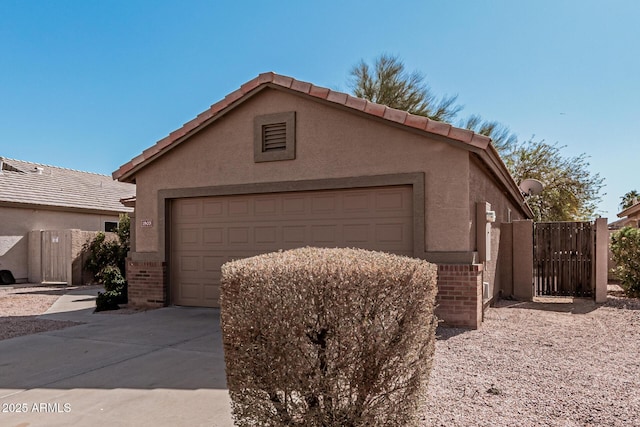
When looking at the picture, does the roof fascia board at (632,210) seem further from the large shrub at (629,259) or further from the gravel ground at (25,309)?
the gravel ground at (25,309)

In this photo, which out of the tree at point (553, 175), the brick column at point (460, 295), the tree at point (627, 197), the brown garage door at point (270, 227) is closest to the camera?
the brick column at point (460, 295)

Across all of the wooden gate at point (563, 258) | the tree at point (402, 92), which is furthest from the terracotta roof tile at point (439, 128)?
the tree at point (402, 92)

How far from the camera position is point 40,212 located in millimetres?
18172

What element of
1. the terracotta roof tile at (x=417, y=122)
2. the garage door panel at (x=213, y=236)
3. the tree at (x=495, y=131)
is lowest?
the garage door panel at (x=213, y=236)

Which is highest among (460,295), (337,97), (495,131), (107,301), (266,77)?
(495,131)

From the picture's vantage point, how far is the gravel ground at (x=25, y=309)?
26.3 feet

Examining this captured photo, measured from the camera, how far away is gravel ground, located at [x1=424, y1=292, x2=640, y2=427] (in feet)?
12.6

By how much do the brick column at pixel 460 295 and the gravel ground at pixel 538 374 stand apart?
0.90ft

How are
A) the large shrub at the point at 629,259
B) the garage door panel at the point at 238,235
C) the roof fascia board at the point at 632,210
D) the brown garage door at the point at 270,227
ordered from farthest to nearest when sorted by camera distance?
the roof fascia board at the point at 632,210
the large shrub at the point at 629,259
the garage door panel at the point at 238,235
the brown garage door at the point at 270,227

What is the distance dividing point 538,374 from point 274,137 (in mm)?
6427

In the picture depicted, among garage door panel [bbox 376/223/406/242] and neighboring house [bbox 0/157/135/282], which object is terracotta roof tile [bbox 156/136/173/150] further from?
neighboring house [bbox 0/157/135/282]

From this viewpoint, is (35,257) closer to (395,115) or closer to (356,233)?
(356,233)

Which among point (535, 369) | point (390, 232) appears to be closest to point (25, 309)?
point (390, 232)

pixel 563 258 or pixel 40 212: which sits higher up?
pixel 40 212
